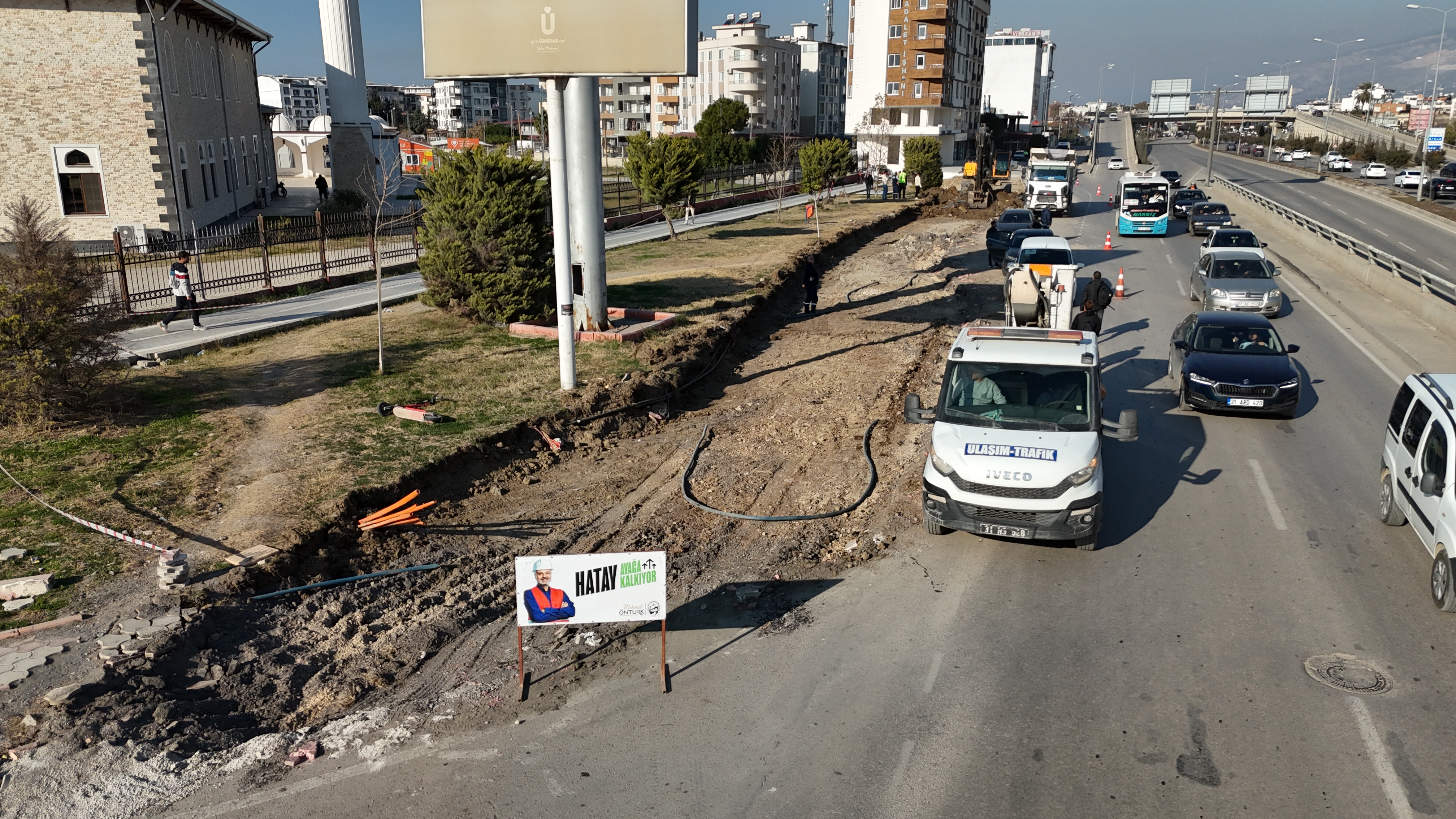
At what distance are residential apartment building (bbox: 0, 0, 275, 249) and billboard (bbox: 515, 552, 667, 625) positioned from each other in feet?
102

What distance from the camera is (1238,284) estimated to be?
23.3 m

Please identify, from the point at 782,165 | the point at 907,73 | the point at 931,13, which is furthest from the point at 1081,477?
the point at 907,73

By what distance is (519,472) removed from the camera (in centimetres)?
1352

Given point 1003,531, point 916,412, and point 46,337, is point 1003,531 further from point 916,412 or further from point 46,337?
point 46,337

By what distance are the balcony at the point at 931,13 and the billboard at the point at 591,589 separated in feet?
295

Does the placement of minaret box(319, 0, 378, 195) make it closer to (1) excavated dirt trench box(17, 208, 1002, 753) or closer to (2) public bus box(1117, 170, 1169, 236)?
(1) excavated dirt trench box(17, 208, 1002, 753)

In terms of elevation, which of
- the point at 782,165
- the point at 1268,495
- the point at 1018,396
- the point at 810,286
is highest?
the point at 782,165

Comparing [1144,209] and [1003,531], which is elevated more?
[1144,209]

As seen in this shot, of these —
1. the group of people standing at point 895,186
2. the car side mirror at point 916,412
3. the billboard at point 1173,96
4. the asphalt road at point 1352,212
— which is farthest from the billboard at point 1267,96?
the car side mirror at point 916,412

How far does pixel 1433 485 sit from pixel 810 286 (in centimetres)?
1717

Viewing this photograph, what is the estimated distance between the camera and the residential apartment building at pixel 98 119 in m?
30.9

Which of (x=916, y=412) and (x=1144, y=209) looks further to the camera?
(x=1144, y=209)

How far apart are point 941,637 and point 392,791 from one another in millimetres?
4881

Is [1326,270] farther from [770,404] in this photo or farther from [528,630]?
[528,630]
